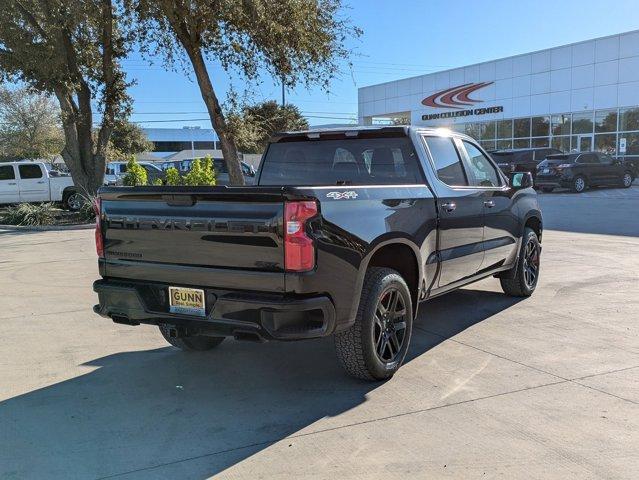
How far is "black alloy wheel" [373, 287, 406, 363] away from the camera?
4.50 metres

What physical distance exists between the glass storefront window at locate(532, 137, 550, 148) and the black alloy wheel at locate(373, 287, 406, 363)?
31430mm

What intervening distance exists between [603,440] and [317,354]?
2431mm

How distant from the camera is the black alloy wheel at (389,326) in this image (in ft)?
14.8

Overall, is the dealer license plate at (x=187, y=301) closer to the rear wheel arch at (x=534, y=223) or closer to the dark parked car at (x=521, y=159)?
the rear wheel arch at (x=534, y=223)

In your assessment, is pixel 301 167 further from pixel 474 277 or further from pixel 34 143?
pixel 34 143

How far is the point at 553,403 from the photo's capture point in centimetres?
409

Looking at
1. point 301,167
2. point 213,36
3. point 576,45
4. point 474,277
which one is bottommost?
point 474,277

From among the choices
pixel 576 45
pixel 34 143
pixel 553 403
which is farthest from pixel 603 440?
pixel 34 143

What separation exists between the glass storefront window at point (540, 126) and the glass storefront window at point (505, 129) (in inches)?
64.0

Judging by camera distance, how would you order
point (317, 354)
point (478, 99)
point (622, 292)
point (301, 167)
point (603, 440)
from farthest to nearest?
point (478, 99)
point (622, 292)
point (301, 167)
point (317, 354)
point (603, 440)

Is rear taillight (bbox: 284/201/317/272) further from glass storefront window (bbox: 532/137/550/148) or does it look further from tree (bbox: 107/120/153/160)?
tree (bbox: 107/120/153/160)

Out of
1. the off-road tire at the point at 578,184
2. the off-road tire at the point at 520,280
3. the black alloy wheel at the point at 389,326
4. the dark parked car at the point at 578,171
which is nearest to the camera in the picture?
the black alloy wheel at the point at 389,326

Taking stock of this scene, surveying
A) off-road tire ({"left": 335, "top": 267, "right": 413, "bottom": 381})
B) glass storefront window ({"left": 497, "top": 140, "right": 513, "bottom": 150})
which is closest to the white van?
off-road tire ({"left": 335, "top": 267, "right": 413, "bottom": 381})

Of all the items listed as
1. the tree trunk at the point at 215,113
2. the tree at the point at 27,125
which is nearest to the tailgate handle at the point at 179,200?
the tree trunk at the point at 215,113
